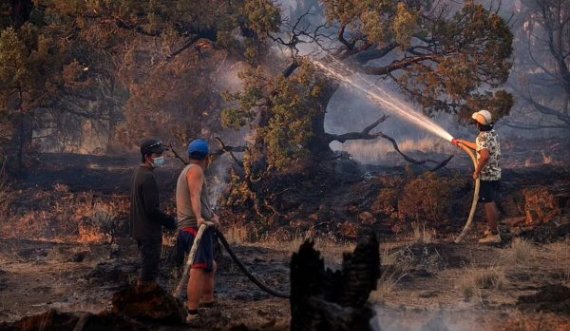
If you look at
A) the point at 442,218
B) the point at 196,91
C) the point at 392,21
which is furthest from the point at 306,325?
the point at 196,91

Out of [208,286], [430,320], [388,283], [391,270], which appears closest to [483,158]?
[391,270]

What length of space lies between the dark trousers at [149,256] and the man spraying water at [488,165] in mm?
5467

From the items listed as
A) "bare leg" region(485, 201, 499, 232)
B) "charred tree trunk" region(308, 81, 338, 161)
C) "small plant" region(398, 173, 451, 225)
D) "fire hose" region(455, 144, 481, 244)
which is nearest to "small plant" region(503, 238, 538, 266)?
"bare leg" region(485, 201, 499, 232)

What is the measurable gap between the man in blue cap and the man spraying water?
5.31m

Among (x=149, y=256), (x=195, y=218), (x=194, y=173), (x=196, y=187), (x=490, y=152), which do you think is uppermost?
(x=490, y=152)

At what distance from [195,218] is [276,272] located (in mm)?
2944

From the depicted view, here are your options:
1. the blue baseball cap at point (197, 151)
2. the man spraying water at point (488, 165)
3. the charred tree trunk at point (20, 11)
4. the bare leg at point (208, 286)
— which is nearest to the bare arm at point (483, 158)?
the man spraying water at point (488, 165)

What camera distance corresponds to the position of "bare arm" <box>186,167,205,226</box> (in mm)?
6137

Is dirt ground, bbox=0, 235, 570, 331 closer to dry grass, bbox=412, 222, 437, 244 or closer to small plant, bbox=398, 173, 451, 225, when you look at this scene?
dry grass, bbox=412, 222, 437, 244

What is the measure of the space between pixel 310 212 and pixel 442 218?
8.59 ft

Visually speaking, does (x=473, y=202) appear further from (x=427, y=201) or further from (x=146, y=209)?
(x=146, y=209)

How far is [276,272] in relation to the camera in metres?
8.98

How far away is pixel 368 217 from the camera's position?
1315 cm

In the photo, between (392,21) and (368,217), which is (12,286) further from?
(392,21)
